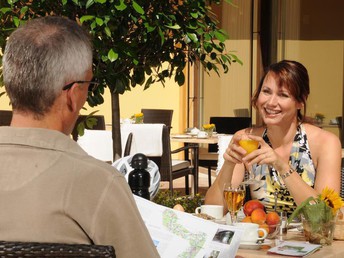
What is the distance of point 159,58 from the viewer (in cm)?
319

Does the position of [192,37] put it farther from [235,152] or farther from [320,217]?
[320,217]

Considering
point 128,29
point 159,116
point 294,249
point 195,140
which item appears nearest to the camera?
point 294,249

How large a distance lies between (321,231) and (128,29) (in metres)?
1.05

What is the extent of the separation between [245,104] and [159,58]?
923 centimetres

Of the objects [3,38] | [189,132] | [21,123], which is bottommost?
[189,132]

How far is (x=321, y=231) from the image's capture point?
273 centimetres

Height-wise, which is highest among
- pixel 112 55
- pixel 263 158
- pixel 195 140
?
pixel 112 55

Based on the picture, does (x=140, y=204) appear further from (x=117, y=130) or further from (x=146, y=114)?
(x=146, y=114)

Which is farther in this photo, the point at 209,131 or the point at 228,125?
the point at 228,125

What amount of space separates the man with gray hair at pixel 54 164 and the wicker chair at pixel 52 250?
9 cm

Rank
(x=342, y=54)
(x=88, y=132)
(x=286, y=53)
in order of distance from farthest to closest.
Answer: (x=286, y=53)
(x=342, y=54)
(x=88, y=132)

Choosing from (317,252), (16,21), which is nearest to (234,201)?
(317,252)

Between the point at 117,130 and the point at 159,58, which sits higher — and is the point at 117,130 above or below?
below

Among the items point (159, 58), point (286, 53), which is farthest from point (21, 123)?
point (286, 53)
